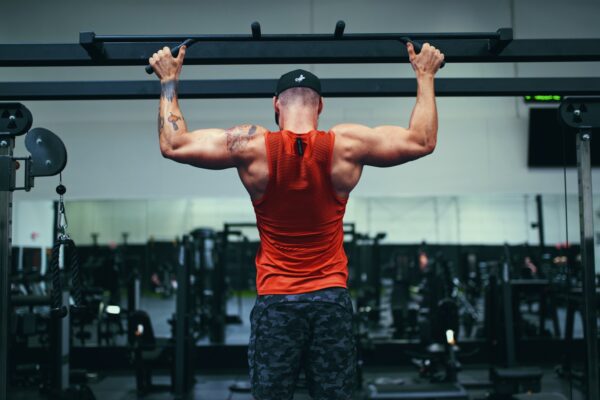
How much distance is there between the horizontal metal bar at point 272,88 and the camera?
94.0 inches

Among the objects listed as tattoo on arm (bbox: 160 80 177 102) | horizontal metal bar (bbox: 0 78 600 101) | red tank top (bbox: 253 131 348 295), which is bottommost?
red tank top (bbox: 253 131 348 295)

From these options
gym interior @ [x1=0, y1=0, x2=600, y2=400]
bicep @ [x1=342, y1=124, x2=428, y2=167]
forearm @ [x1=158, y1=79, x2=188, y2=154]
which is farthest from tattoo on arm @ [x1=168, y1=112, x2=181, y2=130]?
gym interior @ [x1=0, y1=0, x2=600, y2=400]

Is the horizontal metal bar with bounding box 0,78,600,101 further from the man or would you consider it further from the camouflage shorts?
the camouflage shorts

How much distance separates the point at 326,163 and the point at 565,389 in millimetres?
4995

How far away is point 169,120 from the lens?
6.02 ft

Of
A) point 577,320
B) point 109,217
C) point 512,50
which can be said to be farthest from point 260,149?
point 577,320

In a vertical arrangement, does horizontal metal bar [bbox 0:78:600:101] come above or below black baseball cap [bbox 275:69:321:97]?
above

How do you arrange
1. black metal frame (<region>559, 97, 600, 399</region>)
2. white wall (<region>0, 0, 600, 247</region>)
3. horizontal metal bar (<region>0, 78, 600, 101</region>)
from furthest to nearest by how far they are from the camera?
white wall (<region>0, 0, 600, 247</region>), horizontal metal bar (<region>0, 78, 600, 101</region>), black metal frame (<region>559, 97, 600, 399</region>)

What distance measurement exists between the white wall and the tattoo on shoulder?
15.1 feet

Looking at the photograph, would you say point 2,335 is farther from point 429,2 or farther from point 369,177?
point 429,2

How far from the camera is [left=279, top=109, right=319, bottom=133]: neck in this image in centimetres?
179

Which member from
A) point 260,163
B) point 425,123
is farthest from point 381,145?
point 260,163

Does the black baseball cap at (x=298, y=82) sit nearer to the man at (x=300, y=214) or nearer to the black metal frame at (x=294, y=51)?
the man at (x=300, y=214)

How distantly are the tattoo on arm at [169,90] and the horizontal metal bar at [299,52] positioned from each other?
0.96 ft
